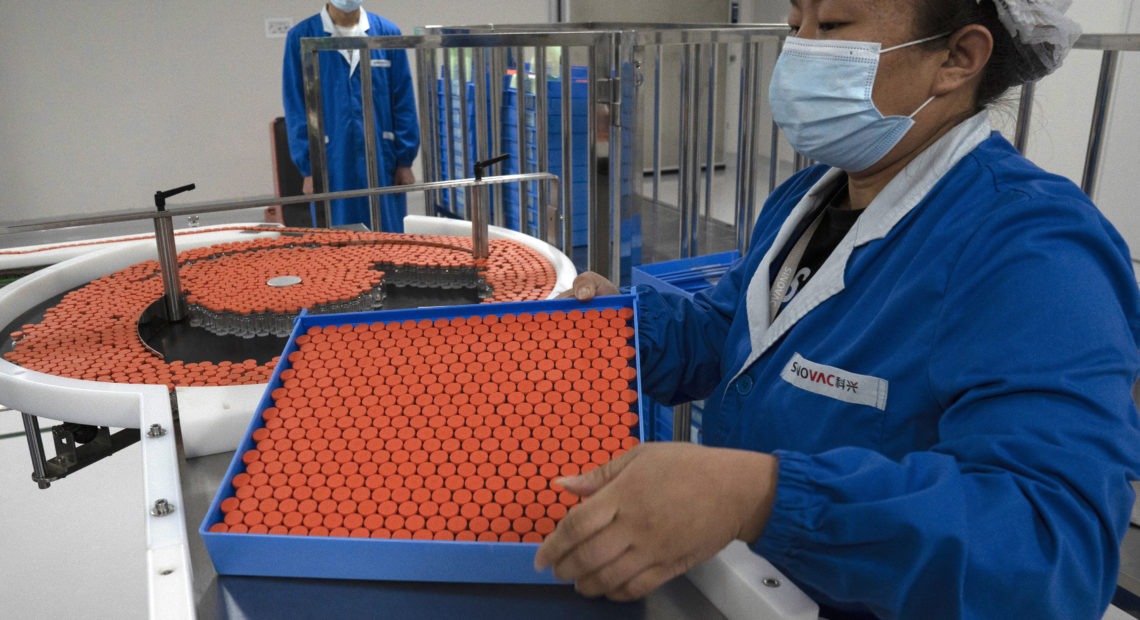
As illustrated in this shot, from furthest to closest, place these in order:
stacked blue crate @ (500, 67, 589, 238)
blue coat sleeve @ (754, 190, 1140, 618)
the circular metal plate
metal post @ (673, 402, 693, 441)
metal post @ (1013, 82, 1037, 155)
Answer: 1. stacked blue crate @ (500, 67, 589, 238)
2. metal post @ (673, 402, 693, 441)
3. metal post @ (1013, 82, 1037, 155)
4. the circular metal plate
5. blue coat sleeve @ (754, 190, 1140, 618)

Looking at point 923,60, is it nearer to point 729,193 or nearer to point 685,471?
point 685,471

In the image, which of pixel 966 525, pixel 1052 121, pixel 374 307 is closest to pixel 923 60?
pixel 966 525

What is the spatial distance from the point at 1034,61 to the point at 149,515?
40.9 inches

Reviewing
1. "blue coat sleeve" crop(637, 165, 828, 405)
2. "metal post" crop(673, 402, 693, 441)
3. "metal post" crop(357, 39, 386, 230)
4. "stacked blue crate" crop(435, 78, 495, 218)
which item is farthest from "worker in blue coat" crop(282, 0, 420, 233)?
"blue coat sleeve" crop(637, 165, 828, 405)

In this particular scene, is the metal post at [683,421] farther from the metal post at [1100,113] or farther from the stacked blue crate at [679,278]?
the metal post at [1100,113]

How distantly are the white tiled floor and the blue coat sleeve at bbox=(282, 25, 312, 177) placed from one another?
1.56 m

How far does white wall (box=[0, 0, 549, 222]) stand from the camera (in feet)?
16.0

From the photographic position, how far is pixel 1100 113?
1.79 meters

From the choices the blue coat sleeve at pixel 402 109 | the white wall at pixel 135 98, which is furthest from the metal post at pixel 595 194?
the white wall at pixel 135 98

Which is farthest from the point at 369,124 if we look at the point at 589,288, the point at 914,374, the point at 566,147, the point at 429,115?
the point at 914,374

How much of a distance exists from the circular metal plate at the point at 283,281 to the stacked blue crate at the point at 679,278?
814mm

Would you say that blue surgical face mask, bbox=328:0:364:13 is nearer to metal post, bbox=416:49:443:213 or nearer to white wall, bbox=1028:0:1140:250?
metal post, bbox=416:49:443:213

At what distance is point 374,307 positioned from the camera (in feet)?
5.08

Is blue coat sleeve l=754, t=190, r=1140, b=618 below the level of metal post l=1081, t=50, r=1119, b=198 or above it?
below
